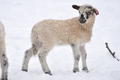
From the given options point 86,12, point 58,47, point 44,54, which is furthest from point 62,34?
point 58,47

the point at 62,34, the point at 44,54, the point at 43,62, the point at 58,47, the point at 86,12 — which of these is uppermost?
the point at 86,12

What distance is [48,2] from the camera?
80.4 feet

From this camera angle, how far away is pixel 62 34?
28.0 ft

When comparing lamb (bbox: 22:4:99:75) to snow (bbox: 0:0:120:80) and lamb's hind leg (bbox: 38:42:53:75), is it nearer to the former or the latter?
lamb's hind leg (bbox: 38:42:53:75)

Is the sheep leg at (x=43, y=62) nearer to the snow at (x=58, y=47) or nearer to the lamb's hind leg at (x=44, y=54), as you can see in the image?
Result: the lamb's hind leg at (x=44, y=54)

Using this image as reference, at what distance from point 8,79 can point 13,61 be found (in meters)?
3.82

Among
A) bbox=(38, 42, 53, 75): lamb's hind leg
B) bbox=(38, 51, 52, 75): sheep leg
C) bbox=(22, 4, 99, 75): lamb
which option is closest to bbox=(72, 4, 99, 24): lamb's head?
bbox=(22, 4, 99, 75): lamb

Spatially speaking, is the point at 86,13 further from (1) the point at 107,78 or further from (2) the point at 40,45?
(1) the point at 107,78

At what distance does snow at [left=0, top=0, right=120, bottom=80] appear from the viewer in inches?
299

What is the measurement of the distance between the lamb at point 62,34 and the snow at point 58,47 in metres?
0.64

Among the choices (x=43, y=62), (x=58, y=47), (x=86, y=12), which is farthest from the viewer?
Answer: (x=58, y=47)

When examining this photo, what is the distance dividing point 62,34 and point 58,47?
4395mm

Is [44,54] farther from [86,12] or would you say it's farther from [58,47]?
[58,47]

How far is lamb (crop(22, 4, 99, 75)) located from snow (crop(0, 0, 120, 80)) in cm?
64
